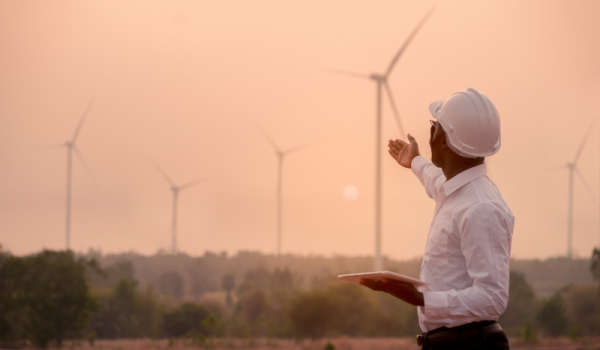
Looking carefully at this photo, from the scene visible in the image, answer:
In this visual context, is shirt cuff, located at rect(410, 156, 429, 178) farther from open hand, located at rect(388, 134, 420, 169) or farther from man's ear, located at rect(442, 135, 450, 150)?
man's ear, located at rect(442, 135, 450, 150)

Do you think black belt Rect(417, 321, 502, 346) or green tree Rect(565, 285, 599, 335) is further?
green tree Rect(565, 285, 599, 335)

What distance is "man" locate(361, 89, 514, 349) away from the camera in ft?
13.6

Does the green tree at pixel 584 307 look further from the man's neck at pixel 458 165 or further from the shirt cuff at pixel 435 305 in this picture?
the shirt cuff at pixel 435 305

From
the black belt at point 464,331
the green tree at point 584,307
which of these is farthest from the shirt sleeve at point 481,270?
the green tree at point 584,307

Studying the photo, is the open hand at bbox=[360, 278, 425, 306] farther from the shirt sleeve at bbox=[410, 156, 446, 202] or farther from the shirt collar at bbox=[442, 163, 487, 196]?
the shirt sleeve at bbox=[410, 156, 446, 202]

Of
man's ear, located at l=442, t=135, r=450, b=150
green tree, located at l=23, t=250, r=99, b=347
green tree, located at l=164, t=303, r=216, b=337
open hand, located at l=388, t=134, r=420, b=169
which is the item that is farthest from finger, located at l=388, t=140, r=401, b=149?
green tree, located at l=164, t=303, r=216, b=337

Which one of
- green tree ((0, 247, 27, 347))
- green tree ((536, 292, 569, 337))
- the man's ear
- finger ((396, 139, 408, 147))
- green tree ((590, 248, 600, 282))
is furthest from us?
green tree ((536, 292, 569, 337))

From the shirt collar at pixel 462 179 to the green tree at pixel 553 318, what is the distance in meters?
69.5

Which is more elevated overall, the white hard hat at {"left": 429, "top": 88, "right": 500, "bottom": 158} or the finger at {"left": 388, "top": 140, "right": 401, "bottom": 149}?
the finger at {"left": 388, "top": 140, "right": 401, "bottom": 149}

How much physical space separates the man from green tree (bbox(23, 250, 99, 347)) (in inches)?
1854

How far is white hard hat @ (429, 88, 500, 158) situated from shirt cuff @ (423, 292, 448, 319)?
3.55ft

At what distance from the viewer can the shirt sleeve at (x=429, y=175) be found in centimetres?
542

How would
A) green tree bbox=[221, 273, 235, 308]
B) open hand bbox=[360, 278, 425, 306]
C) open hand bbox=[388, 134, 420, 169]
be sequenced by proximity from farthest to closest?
green tree bbox=[221, 273, 235, 308]
open hand bbox=[388, 134, 420, 169]
open hand bbox=[360, 278, 425, 306]

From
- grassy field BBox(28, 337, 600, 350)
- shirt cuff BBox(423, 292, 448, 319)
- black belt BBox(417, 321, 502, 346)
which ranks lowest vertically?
grassy field BBox(28, 337, 600, 350)
